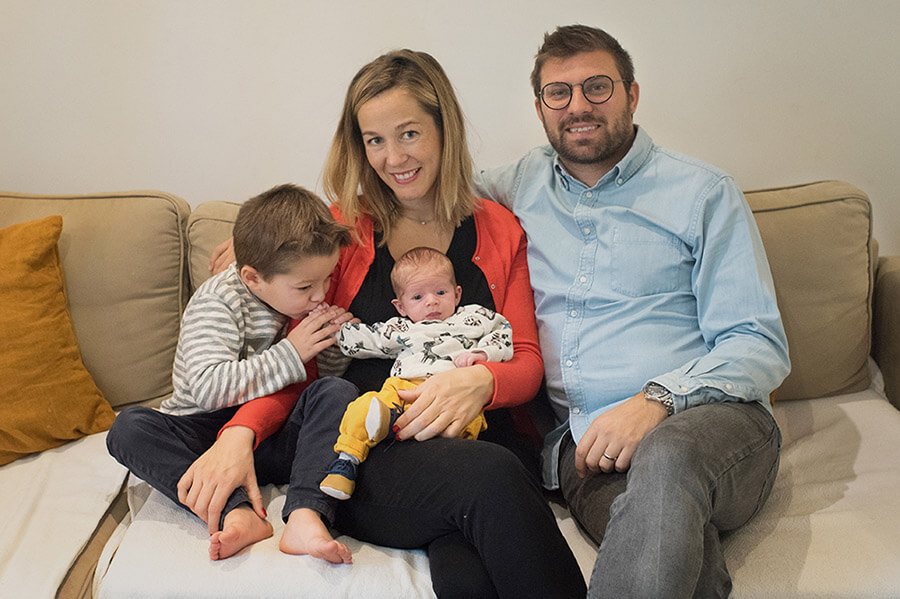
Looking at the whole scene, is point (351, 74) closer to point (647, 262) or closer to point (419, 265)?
point (419, 265)

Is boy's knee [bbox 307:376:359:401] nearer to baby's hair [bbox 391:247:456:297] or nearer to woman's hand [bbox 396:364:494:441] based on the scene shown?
woman's hand [bbox 396:364:494:441]

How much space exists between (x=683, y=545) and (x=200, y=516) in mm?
900

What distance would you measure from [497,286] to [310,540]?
72 cm

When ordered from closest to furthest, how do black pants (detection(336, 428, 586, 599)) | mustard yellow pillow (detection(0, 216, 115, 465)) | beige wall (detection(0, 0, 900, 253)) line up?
black pants (detection(336, 428, 586, 599)) < mustard yellow pillow (detection(0, 216, 115, 465)) < beige wall (detection(0, 0, 900, 253))

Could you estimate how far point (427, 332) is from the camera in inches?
65.4

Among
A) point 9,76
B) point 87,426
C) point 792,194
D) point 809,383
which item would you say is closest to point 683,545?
point 809,383

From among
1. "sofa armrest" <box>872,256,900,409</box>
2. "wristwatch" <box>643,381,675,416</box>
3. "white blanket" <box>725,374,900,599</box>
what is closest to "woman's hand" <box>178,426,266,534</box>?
Result: "wristwatch" <box>643,381,675,416</box>

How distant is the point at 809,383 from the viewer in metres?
2.00

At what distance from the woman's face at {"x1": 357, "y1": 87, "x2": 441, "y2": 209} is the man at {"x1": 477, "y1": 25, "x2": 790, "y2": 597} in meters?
0.26

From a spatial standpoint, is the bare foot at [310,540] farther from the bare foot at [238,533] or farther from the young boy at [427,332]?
the young boy at [427,332]

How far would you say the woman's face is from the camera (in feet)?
5.70

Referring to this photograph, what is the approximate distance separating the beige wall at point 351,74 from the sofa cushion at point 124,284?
314 mm

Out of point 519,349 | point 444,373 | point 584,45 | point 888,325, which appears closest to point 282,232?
point 444,373

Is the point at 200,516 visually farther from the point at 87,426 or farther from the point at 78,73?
the point at 78,73
